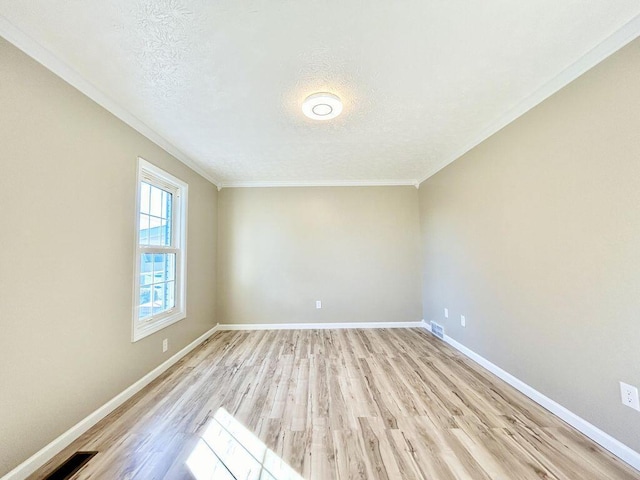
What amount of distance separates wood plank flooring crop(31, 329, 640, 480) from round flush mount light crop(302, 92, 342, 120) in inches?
93.3

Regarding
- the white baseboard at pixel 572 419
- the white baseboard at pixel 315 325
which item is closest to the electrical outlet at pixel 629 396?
the white baseboard at pixel 572 419

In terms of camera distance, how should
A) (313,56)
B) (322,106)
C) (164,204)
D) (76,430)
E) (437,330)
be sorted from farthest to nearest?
(437,330) < (164,204) < (322,106) < (76,430) < (313,56)

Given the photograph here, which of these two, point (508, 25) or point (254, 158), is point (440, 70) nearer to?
point (508, 25)

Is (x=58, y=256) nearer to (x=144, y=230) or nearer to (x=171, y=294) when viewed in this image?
(x=144, y=230)

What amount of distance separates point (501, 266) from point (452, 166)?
4.83 feet

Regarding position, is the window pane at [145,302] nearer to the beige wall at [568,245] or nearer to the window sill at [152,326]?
the window sill at [152,326]

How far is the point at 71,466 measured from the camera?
57.1 inches

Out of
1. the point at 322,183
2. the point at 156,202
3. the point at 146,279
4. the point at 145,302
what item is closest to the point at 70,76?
the point at 156,202

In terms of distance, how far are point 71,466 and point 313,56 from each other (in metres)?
2.79

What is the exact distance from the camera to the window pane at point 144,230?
98.3 inches

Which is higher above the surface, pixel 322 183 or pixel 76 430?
pixel 322 183

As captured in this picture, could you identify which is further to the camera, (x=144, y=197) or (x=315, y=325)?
(x=315, y=325)

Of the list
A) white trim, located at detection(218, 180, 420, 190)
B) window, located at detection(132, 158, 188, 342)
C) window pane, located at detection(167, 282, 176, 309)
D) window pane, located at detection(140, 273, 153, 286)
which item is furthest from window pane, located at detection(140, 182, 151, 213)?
white trim, located at detection(218, 180, 420, 190)

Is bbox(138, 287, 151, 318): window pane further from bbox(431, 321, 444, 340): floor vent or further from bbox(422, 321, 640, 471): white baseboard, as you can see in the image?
bbox(431, 321, 444, 340): floor vent
